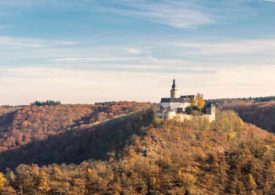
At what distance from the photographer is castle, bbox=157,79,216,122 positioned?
10606 centimetres

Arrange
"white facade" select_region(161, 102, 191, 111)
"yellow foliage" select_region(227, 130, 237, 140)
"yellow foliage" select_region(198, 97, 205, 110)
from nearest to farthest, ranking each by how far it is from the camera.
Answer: "yellow foliage" select_region(227, 130, 237, 140) < "white facade" select_region(161, 102, 191, 111) < "yellow foliage" select_region(198, 97, 205, 110)

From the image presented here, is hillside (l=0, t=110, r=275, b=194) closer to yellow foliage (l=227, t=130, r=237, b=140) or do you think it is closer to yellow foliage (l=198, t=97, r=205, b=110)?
yellow foliage (l=227, t=130, r=237, b=140)

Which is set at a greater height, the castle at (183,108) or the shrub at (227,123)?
the castle at (183,108)

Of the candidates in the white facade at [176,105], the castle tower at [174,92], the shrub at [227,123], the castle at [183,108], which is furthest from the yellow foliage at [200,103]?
the castle tower at [174,92]

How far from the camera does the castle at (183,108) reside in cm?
10606

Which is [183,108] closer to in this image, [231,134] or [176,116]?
[176,116]

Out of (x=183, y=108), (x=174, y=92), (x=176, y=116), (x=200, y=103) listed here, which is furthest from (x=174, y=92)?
(x=176, y=116)

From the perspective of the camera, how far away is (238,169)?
239 ft

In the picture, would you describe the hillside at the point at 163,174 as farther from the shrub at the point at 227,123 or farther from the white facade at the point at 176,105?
the white facade at the point at 176,105

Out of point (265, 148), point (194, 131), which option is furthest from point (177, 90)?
point (265, 148)

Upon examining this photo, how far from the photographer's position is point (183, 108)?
11112 cm

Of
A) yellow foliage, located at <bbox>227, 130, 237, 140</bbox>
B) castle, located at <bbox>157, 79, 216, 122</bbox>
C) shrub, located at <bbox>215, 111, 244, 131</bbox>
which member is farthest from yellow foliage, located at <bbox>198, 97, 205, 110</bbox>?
yellow foliage, located at <bbox>227, 130, 237, 140</bbox>

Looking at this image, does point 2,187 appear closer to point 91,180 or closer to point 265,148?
point 91,180

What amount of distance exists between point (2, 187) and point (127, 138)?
41511mm
